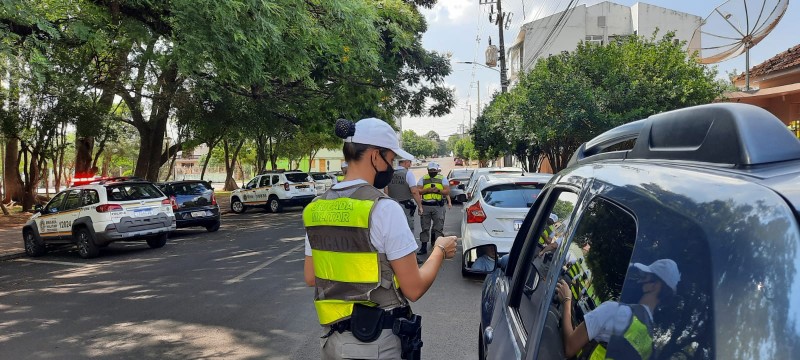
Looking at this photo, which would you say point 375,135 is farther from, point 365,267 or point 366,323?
point 366,323

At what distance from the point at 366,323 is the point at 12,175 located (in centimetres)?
2984

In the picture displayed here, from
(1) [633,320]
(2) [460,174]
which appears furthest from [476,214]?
(2) [460,174]

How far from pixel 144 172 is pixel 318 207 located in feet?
71.4

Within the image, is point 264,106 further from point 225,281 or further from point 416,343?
point 416,343

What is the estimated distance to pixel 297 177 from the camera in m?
24.0

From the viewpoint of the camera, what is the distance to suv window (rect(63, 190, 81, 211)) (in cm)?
1270

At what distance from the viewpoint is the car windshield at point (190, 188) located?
1667 cm

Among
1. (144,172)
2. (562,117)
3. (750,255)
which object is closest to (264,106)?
(144,172)

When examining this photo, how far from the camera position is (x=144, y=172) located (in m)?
22.2

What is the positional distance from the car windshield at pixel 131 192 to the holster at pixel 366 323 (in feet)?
37.8

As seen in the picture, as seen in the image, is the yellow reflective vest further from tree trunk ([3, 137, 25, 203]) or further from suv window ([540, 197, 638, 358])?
tree trunk ([3, 137, 25, 203])

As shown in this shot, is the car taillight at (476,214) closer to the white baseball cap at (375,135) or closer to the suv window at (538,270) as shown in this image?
the suv window at (538,270)

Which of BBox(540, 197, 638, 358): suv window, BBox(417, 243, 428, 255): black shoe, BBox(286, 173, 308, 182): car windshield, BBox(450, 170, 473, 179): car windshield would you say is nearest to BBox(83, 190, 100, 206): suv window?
BBox(417, 243, 428, 255): black shoe

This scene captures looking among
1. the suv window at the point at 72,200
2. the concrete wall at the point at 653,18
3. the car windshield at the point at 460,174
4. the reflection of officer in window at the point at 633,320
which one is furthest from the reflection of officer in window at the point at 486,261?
the concrete wall at the point at 653,18
